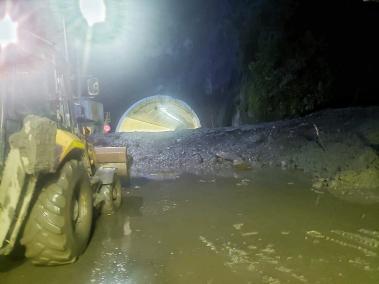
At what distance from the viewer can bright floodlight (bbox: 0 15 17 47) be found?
343 centimetres

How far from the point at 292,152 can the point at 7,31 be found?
24.2 feet

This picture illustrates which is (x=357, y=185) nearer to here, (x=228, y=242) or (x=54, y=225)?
(x=228, y=242)

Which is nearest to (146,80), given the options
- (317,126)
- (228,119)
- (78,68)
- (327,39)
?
(228,119)

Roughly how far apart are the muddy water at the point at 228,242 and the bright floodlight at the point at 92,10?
10.5 ft

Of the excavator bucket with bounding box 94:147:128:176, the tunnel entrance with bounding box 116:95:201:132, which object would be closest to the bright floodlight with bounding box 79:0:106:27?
the excavator bucket with bounding box 94:147:128:176

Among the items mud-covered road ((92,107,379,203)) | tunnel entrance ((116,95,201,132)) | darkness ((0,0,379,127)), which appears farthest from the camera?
tunnel entrance ((116,95,201,132))

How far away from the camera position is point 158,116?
2119cm

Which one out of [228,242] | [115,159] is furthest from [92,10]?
[228,242]

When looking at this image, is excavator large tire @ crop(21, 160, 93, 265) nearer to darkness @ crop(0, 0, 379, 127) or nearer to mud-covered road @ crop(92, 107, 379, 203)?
darkness @ crop(0, 0, 379, 127)

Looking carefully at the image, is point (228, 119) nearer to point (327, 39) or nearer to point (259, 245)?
point (327, 39)

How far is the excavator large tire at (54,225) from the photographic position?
134 inches

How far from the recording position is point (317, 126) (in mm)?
10242

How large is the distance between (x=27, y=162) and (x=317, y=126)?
344 inches

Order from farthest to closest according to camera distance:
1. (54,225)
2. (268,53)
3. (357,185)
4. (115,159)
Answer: (268,53)
(115,159)
(357,185)
(54,225)
